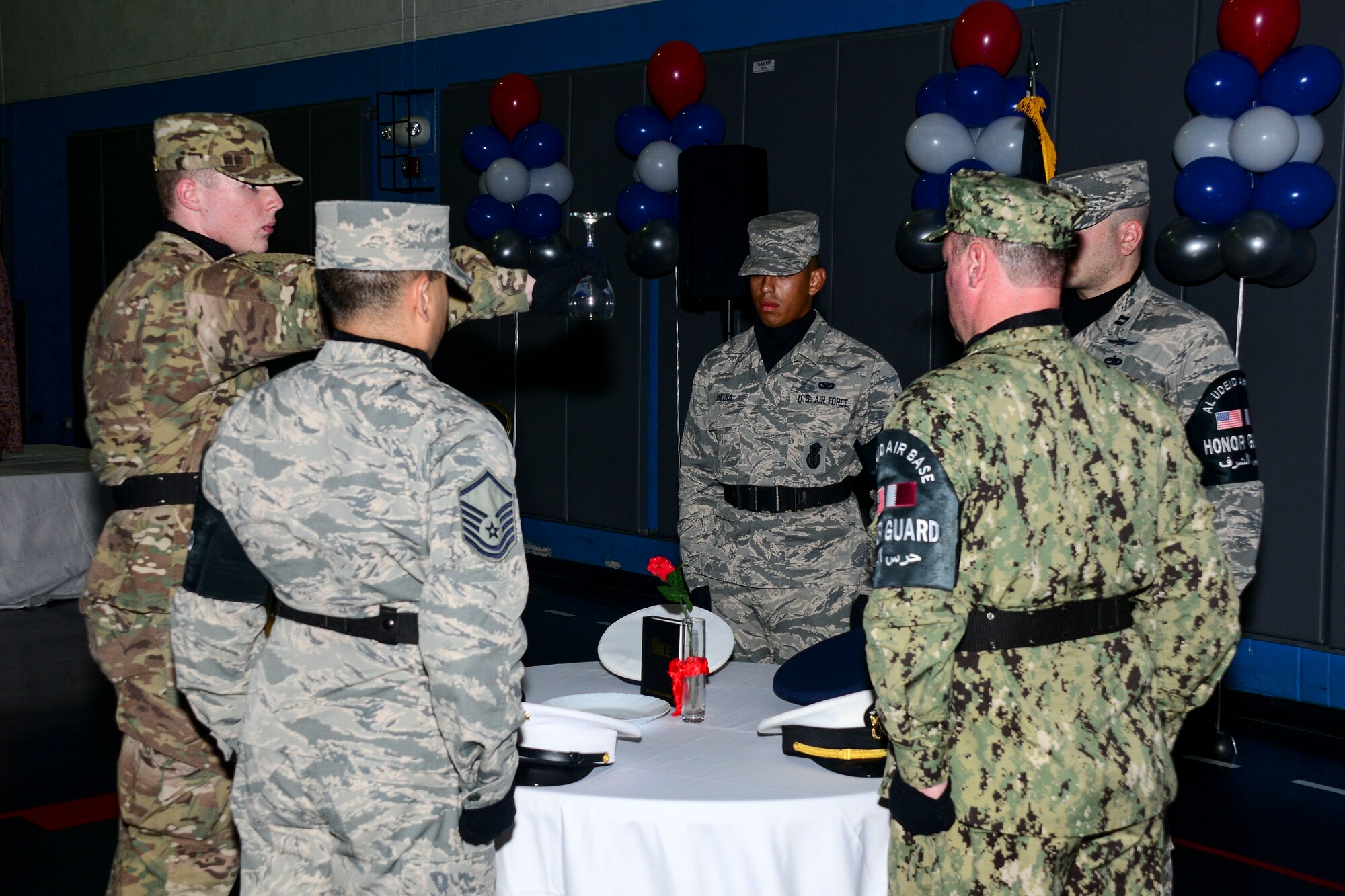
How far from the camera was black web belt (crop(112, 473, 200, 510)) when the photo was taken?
252 centimetres

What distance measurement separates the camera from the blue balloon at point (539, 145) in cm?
695

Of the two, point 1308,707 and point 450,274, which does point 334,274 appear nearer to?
point 450,274

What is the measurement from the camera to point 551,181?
7008 millimetres

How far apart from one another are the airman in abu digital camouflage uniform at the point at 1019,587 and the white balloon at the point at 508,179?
18.0ft

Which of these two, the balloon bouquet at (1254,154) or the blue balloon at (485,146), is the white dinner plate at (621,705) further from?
the blue balloon at (485,146)

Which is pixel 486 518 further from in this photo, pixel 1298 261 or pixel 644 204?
pixel 644 204

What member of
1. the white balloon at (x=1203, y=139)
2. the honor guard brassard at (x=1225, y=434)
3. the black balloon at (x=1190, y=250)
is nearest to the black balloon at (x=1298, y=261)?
the black balloon at (x=1190, y=250)

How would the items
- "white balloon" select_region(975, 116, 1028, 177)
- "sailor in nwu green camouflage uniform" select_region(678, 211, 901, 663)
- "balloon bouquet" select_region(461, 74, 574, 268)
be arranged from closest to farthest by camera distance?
"sailor in nwu green camouflage uniform" select_region(678, 211, 901, 663)
"white balloon" select_region(975, 116, 1028, 177)
"balloon bouquet" select_region(461, 74, 574, 268)

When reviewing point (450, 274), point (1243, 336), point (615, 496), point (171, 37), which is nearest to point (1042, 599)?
point (450, 274)

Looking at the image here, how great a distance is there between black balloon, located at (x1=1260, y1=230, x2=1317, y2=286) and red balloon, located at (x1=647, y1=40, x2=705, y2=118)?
3122 mm

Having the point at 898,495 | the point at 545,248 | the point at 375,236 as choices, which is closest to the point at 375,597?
the point at 375,236

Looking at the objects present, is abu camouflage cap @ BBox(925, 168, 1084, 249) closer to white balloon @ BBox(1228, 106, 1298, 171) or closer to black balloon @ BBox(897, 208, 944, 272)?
white balloon @ BBox(1228, 106, 1298, 171)

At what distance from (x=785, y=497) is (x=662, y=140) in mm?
3681

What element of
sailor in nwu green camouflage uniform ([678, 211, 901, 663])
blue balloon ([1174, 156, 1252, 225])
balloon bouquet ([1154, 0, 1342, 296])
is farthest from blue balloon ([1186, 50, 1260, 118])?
sailor in nwu green camouflage uniform ([678, 211, 901, 663])
